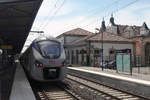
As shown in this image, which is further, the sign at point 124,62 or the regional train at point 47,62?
the sign at point 124,62

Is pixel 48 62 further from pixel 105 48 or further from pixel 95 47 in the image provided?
pixel 105 48

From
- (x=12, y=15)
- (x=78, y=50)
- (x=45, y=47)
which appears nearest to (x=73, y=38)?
(x=78, y=50)

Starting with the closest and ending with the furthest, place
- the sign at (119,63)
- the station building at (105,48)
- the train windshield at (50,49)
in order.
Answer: the train windshield at (50,49), the sign at (119,63), the station building at (105,48)

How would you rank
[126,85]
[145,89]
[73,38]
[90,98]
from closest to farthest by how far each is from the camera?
[90,98] < [145,89] < [126,85] < [73,38]

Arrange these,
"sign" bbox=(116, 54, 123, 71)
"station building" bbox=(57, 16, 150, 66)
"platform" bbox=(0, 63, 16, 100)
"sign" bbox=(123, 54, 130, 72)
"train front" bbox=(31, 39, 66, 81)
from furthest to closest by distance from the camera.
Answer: "station building" bbox=(57, 16, 150, 66) < "sign" bbox=(116, 54, 123, 71) < "sign" bbox=(123, 54, 130, 72) < "train front" bbox=(31, 39, 66, 81) < "platform" bbox=(0, 63, 16, 100)

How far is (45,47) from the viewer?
1150 centimetres

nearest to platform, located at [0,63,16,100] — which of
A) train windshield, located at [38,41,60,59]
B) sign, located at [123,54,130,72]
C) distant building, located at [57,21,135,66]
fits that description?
train windshield, located at [38,41,60,59]

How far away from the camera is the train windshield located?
11273mm

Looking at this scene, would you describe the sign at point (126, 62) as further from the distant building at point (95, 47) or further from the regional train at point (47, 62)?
the distant building at point (95, 47)

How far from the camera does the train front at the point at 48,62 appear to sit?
10.9m

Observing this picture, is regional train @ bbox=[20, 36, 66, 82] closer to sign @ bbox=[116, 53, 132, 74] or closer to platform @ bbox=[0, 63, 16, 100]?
platform @ bbox=[0, 63, 16, 100]

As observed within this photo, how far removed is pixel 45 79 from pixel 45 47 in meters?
1.84

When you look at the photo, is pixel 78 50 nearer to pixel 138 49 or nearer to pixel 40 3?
pixel 138 49

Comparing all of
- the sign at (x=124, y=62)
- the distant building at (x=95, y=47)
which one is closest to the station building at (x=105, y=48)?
the distant building at (x=95, y=47)
